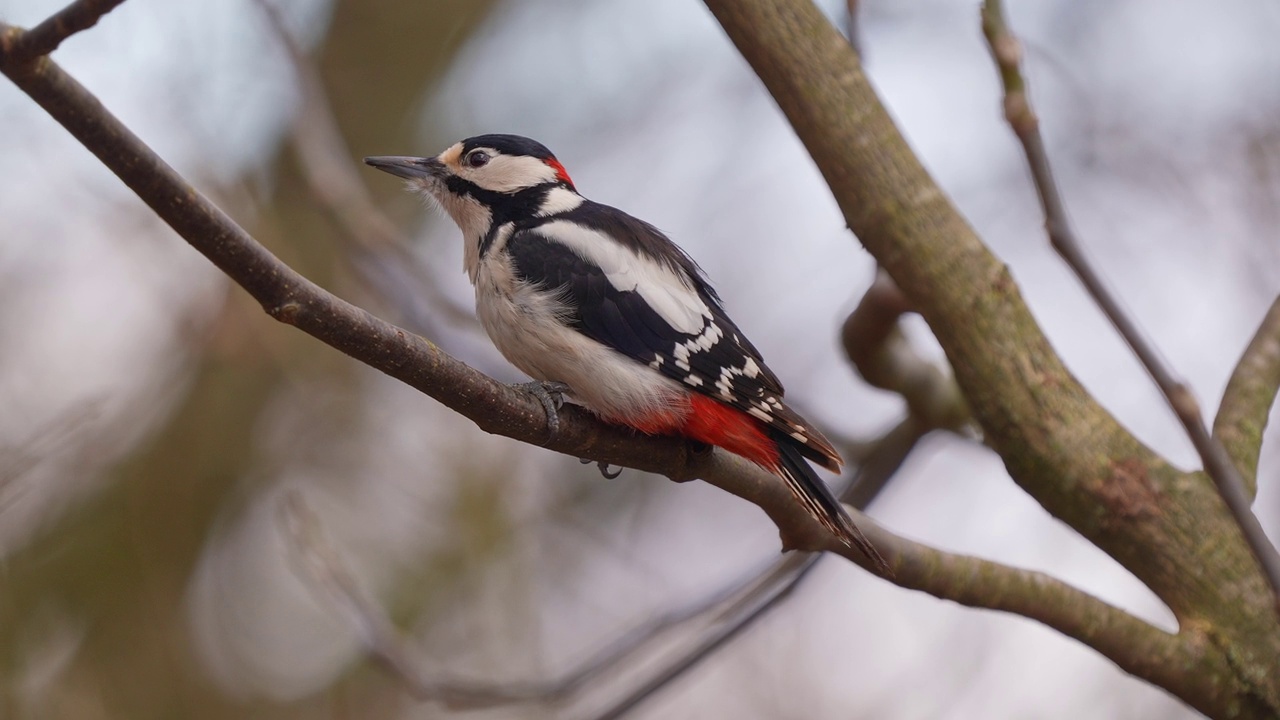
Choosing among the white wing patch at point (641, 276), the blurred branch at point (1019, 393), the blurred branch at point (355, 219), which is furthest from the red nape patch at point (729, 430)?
the blurred branch at point (355, 219)

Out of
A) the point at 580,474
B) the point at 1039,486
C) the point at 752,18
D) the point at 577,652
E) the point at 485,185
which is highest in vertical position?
the point at 752,18

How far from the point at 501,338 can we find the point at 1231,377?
5.97ft

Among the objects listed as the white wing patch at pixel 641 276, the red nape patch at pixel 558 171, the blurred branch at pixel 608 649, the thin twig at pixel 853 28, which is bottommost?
the blurred branch at pixel 608 649

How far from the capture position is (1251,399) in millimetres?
2666

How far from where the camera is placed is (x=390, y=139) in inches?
281

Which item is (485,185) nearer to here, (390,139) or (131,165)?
(131,165)

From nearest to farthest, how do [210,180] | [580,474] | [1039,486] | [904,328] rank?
1. [1039,486]
2. [904,328]
3. [210,180]
4. [580,474]

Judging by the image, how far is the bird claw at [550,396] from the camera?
2266mm

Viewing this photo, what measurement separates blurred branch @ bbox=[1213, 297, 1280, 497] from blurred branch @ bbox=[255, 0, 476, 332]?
7.34 ft

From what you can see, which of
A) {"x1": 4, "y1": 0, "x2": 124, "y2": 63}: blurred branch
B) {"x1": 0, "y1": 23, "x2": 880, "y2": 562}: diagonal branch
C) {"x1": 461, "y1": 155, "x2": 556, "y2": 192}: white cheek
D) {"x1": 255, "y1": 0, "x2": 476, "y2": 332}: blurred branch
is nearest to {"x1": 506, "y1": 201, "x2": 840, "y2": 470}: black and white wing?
{"x1": 0, "y1": 23, "x2": 880, "y2": 562}: diagonal branch

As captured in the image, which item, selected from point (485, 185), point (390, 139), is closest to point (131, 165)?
point (485, 185)

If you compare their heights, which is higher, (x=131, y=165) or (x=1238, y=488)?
(x=1238, y=488)

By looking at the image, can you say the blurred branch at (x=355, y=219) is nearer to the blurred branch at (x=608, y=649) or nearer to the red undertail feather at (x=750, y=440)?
the blurred branch at (x=608, y=649)

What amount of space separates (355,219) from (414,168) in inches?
12.8
